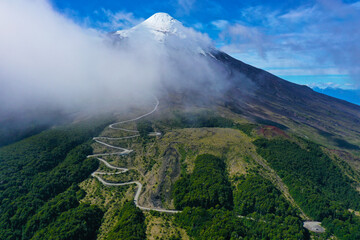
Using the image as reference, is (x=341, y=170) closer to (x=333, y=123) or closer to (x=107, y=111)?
(x=333, y=123)

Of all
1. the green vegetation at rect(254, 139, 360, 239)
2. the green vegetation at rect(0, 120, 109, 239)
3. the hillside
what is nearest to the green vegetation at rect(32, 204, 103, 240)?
the hillside

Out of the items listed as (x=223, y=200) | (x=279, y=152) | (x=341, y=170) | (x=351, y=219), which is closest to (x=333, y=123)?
(x=341, y=170)

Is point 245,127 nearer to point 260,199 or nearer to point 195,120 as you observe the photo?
point 195,120

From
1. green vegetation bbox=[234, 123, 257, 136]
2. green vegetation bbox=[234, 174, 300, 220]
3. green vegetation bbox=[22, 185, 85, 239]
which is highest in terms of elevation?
green vegetation bbox=[234, 123, 257, 136]

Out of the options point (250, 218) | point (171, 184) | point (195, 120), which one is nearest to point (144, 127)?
point (195, 120)

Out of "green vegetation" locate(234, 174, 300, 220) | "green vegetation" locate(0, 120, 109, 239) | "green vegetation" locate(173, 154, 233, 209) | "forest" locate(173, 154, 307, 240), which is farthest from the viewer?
"green vegetation" locate(173, 154, 233, 209)

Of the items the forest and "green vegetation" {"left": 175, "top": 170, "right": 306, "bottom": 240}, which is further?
the forest

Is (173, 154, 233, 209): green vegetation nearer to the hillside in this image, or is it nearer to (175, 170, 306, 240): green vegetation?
the hillside
